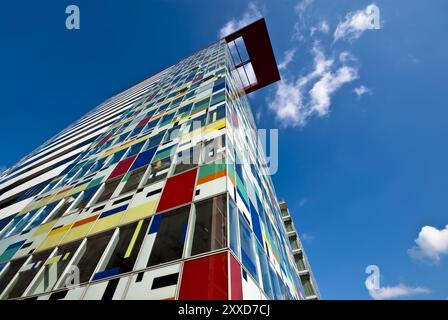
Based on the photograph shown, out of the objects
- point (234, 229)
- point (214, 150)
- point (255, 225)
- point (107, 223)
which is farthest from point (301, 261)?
point (107, 223)

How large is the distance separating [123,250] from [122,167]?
19.3 feet

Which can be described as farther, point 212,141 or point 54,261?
point 212,141

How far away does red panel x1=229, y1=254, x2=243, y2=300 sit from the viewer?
4.76 m

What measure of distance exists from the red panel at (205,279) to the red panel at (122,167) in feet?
23.8

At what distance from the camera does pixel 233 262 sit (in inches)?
210

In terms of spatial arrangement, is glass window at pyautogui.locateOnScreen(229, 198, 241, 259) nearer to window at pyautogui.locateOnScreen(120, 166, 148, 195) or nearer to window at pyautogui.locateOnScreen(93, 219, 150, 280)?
window at pyautogui.locateOnScreen(93, 219, 150, 280)

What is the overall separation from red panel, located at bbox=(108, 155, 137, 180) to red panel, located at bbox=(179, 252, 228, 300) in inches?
286

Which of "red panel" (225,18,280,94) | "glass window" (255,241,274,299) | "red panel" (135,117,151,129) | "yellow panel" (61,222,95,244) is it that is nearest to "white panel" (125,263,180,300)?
"glass window" (255,241,274,299)

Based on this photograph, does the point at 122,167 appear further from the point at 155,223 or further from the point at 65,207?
the point at 155,223

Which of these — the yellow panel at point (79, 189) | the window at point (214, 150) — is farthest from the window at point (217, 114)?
the yellow panel at point (79, 189)

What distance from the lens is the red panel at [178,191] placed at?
7440 millimetres
